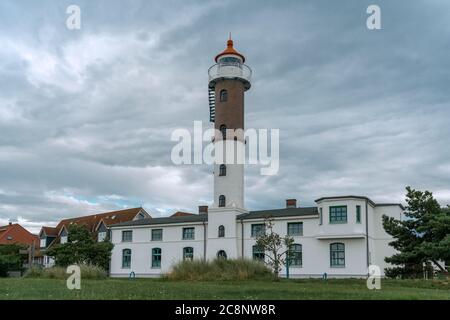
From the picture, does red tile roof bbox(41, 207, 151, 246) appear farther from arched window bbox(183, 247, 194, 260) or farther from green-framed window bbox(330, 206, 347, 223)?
green-framed window bbox(330, 206, 347, 223)

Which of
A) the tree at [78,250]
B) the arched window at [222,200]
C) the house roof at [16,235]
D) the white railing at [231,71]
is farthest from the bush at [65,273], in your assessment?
the house roof at [16,235]

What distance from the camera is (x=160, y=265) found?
43.4m

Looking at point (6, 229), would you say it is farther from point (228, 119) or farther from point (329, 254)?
point (329, 254)

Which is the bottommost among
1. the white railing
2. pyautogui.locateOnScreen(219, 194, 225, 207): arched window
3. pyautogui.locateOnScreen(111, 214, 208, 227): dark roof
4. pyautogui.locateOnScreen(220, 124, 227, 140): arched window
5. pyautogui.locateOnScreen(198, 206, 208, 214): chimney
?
pyautogui.locateOnScreen(111, 214, 208, 227): dark roof

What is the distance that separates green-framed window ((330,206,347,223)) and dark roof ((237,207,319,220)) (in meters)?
1.33

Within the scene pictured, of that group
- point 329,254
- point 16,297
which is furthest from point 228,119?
point 16,297

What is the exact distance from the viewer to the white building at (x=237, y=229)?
117 ft

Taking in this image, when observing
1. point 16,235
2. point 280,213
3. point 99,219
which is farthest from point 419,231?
point 16,235

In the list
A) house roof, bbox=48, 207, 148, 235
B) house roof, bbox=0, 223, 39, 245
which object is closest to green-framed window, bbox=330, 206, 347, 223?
house roof, bbox=48, 207, 148, 235

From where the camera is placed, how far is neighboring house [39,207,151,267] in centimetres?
5819

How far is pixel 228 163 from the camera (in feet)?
134

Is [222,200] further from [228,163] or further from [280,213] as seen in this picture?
[280,213]

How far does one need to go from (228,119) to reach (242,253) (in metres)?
10.8
